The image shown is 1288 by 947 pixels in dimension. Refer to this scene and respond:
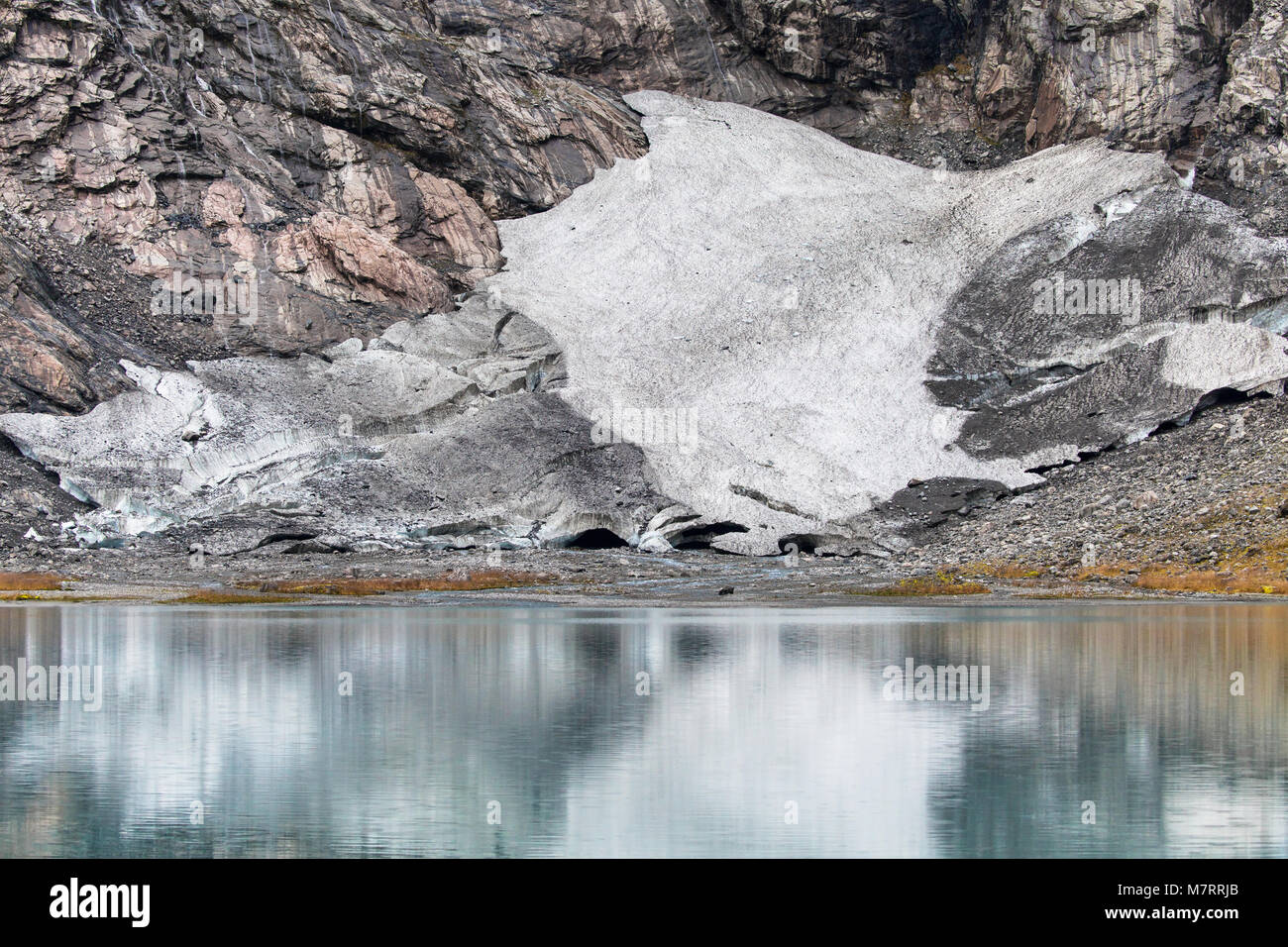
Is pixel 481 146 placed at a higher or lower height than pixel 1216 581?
higher

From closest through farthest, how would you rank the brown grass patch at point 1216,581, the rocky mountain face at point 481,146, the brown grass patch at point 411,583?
the brown grass patch at point 1216,581, the brown grass patch at point 411,583, the rocky mountain face at point 481,146

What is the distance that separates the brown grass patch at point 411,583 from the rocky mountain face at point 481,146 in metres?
6.21

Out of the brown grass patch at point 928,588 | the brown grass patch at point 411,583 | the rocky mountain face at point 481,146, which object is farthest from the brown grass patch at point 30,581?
the brown grass patch at point 928,588

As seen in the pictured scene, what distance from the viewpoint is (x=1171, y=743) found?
14844 mm

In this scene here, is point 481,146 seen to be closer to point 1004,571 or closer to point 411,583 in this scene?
point 411,583

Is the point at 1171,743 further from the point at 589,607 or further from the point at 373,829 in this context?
the point at 589,607

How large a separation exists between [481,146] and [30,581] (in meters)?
38.0

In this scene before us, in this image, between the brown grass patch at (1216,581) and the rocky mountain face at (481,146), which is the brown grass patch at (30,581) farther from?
the brown grass patch at (1216,581)

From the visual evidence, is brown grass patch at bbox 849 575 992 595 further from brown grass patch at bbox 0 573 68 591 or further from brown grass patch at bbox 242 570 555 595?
brown grass patch at bbox 0 573 68 591

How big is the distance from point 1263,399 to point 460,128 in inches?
1581

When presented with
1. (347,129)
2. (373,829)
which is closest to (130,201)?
(347,129)

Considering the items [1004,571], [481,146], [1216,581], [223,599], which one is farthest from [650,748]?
[481,146]

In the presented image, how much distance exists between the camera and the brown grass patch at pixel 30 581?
3925cm

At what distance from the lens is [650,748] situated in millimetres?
14773
